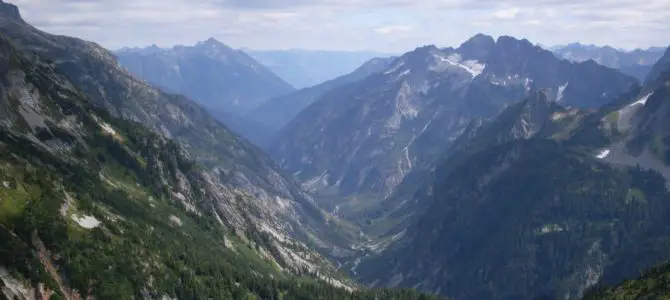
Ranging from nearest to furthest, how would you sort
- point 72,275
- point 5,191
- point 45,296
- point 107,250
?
point 45,296, point 72,275, point 5,191, point 107,250

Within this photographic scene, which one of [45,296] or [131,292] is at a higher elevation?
[45,296]

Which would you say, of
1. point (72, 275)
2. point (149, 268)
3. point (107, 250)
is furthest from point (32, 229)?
point (149, 268)

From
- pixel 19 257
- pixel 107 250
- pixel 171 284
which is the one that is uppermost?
pixel 19 257

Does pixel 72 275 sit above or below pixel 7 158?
below

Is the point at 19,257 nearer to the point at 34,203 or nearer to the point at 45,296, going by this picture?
the point at 45,296

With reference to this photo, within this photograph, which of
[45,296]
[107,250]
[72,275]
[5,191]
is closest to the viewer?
[45,296]

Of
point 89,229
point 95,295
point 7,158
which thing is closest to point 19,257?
point 95,295

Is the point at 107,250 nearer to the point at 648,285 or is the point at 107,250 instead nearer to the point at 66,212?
the point at 66,212

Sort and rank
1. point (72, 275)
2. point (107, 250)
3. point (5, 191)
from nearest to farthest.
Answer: point (72, 275) → point (5, 191) → point (107, 250)

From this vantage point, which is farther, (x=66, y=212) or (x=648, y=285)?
(x=66, y=212)
